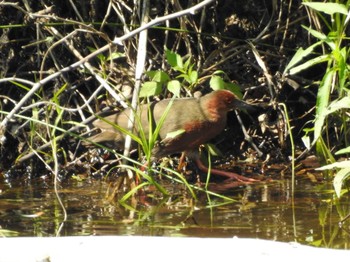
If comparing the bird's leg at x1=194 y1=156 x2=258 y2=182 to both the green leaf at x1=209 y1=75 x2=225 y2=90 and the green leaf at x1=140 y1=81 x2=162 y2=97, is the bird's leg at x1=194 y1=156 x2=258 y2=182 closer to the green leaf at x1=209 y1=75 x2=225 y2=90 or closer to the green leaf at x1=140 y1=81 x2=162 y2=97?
the green leaf at x1=209 y1=75 x2=225 y2=90

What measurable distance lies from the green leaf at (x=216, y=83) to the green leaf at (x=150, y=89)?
45 centimetres

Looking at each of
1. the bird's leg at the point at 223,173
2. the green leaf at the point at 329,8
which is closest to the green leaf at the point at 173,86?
the bird's leg at the point at 223,173

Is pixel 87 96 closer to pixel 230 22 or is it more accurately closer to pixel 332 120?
pixel 230 22

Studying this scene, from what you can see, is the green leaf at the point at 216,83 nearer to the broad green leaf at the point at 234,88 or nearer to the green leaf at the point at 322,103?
the broad green leaf at the point at 234,88

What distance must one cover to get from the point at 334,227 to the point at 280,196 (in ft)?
3.11

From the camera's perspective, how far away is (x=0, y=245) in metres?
3.38

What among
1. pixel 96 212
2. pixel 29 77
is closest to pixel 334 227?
pixel 96 212

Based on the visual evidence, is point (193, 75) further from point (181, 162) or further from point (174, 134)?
point (181, 162)

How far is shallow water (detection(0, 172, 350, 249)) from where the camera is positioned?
4.78m

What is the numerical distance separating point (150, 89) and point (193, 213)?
1165mm

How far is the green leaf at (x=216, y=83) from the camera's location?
254 inches

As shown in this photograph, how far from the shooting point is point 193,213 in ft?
17.3

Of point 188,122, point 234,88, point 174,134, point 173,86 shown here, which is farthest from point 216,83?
point 174,134

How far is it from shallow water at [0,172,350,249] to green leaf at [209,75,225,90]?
0.72m
